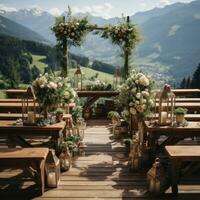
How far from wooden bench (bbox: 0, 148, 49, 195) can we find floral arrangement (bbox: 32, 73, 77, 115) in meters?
1.24

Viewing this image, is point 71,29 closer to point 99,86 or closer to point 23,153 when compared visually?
point 99,86

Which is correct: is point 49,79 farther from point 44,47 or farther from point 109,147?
point 44,47

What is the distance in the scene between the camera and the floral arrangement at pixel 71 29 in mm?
11922

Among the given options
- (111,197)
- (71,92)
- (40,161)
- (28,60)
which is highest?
(28,60)

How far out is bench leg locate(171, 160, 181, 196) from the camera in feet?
17.1

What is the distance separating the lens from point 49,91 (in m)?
6.38

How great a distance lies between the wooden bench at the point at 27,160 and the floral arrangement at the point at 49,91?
1.24 metres

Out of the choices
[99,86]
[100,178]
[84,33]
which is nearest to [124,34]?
[84,33]

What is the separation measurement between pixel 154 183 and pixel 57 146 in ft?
6.67

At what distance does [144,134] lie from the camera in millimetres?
7008

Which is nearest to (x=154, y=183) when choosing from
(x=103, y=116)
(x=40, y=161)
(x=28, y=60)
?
(x=40, y=161)

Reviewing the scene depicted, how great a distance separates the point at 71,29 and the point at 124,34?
1.81 metres

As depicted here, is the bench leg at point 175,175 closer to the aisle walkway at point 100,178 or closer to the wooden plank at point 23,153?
the aisle walkway at point 100,178

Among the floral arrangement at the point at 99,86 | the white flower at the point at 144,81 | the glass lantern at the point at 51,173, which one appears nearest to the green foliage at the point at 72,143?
the glass lantern at the point at 51,173
